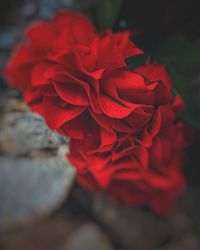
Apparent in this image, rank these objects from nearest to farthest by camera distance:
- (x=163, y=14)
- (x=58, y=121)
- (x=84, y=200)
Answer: (x=58, y=121), (x=163, y=14), (x=84, y=200)

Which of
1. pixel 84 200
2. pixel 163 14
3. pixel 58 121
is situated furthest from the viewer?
pixel 84 200

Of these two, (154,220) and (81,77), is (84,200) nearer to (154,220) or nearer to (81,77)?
(154,220)

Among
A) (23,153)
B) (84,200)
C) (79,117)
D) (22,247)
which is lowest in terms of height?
(22,247)

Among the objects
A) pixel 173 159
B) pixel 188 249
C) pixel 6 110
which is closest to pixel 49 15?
pixel 6 110

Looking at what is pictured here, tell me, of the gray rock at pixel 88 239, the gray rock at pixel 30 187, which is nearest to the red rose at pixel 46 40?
the gray rock at pixel 30 187

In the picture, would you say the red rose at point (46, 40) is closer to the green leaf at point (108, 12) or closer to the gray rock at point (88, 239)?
the green leaf at point (108, 12)

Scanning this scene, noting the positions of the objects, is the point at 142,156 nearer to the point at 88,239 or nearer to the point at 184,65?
the point at 184,65
